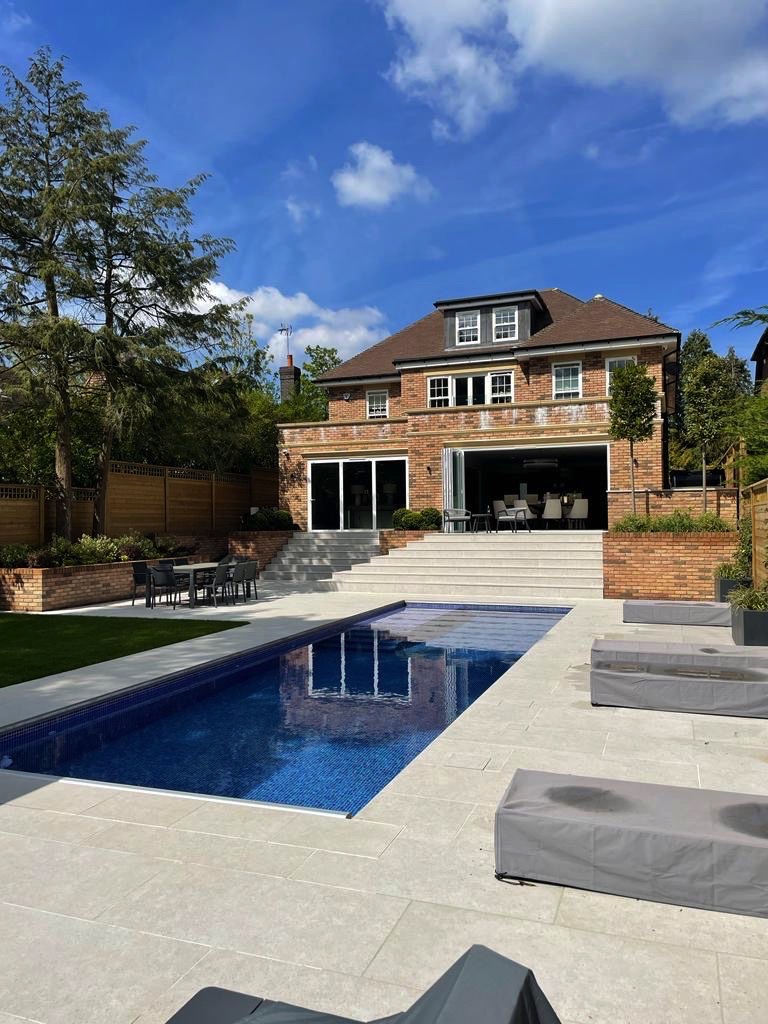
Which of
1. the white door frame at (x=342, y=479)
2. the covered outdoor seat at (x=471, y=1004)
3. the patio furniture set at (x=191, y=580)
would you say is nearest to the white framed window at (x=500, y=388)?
the white door frame at (x=342, y=479)

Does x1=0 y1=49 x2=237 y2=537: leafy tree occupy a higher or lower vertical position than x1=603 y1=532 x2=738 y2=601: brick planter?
higher

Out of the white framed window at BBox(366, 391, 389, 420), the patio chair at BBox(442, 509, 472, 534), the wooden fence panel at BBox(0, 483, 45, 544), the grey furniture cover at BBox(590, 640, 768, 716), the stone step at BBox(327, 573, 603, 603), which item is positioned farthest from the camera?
the white framed window at BBox(366, 391, 389, 420)

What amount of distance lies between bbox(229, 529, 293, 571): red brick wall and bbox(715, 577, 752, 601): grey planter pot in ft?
43.2

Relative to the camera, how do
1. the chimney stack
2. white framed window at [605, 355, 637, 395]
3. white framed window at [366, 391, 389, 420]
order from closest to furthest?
white framed window at [605, 355, 637, 395]
white framed window at [366, 391, 389, 420]
the chimney stack

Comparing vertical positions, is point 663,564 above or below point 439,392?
below


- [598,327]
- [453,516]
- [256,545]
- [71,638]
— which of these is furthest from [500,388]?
[71,638]

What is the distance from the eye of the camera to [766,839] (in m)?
3.05

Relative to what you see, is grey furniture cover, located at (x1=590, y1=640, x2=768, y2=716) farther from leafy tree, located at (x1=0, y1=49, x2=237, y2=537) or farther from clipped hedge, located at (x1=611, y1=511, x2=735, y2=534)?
leafy tree, located at (x1=0, y1=49, x2=237, y2=537)

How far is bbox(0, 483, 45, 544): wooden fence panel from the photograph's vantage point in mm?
15991

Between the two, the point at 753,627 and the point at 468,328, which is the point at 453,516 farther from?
the point at 753,627

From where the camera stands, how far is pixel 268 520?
74.3 ft

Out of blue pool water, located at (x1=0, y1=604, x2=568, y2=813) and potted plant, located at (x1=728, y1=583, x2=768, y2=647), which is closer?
blue pool water, located at (x1=0, y1=604, x2=568, y2=813)

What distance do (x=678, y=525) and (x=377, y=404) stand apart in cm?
1391

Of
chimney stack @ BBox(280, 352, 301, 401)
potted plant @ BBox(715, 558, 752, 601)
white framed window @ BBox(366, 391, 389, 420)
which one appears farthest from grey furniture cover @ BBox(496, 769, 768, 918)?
chimney stack @ BBox(280, 352, 301, 401)
